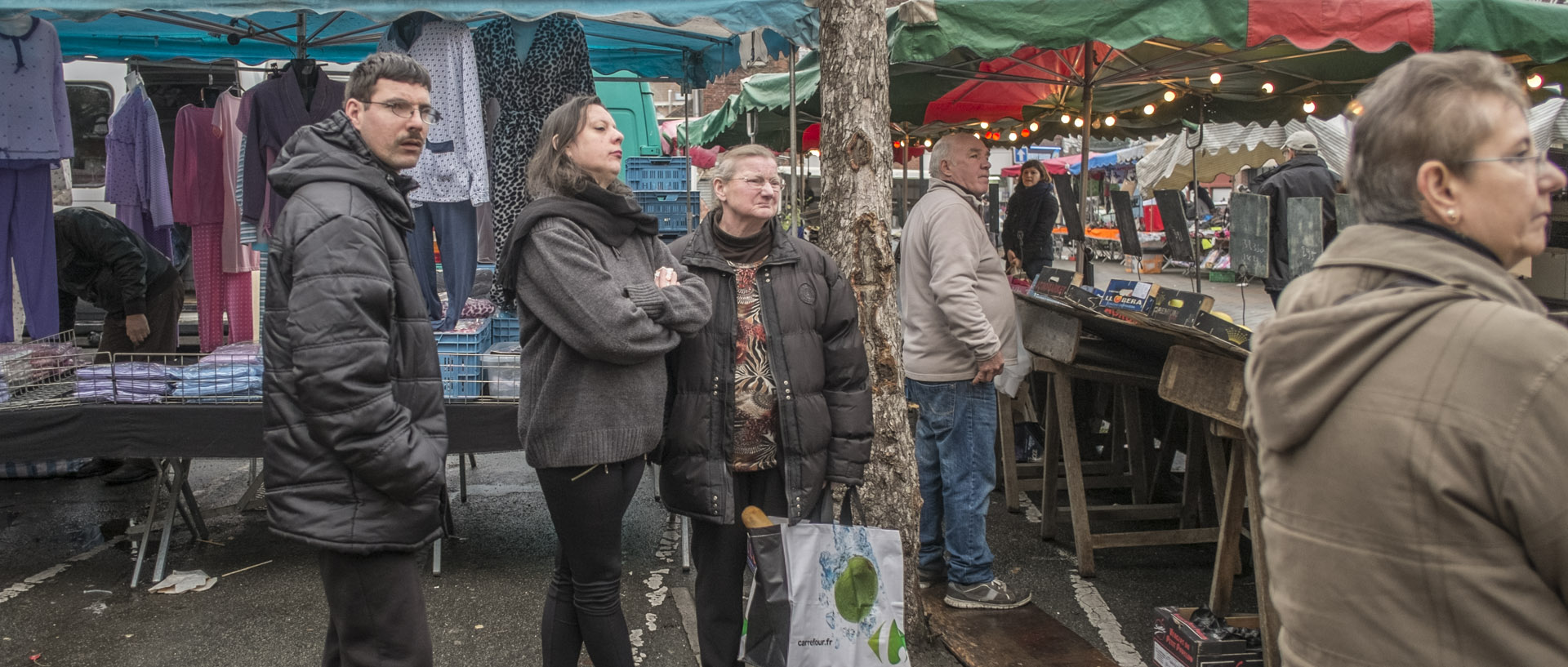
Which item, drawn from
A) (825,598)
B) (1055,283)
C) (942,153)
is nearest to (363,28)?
(942,153)

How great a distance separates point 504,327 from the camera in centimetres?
546

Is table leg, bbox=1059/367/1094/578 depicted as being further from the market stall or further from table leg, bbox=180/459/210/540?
table leg, bbox=180/459/210/540

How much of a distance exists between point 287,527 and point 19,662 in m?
2.37

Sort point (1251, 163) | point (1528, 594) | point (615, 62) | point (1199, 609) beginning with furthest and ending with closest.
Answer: point (1251, 163) → point (615, 62) → point (1199, 609) → point (1528, 594)

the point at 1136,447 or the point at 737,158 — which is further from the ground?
the point at 737,158

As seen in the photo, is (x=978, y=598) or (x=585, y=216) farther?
(x=978, y=598)

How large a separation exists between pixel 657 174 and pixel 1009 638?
3.60 metres

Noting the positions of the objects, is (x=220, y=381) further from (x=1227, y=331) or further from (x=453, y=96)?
(x=1227, y=331)

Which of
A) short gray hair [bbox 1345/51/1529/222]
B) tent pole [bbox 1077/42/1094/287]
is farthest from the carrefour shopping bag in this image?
tent pole [bbox 1077/42/1094/287]

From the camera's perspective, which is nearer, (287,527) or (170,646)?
(287,527)

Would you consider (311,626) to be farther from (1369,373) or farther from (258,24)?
(1369,373)

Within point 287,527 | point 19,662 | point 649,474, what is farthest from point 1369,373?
point 649,474

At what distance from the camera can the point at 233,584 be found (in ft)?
15.4

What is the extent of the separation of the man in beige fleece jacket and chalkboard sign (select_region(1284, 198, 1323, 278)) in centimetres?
125
